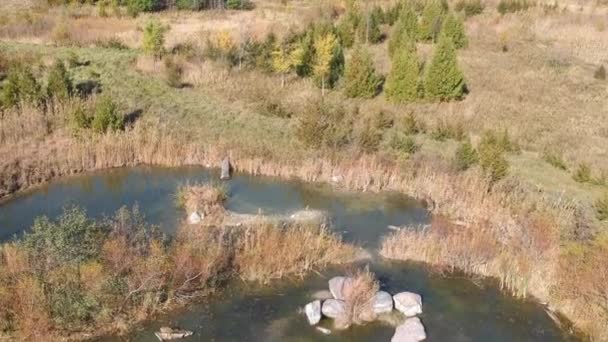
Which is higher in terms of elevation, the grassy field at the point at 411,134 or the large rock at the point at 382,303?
the grassy field at the point at 411,134

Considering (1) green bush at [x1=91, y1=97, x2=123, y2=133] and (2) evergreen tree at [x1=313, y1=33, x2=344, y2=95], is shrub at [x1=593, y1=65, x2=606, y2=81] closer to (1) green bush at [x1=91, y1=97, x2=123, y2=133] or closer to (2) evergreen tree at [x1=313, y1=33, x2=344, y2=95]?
(2) evergreen tree at [x1=313, y1=33, x2=344, y2=95]

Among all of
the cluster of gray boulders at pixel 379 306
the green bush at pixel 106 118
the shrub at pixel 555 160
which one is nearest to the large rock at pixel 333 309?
the cluster of gray boulders at pixel 379 306

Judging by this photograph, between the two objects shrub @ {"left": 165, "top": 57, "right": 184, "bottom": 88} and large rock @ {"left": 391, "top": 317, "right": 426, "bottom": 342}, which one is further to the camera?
shrub @ {"left": 165, "top": 57, "right": 184, "bottom": 88}

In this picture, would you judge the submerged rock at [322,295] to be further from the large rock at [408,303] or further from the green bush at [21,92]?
the green bush at [21,92]

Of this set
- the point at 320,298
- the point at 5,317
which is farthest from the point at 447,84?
the point at 5,317

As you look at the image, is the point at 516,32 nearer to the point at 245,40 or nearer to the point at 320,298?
the point at 245,40

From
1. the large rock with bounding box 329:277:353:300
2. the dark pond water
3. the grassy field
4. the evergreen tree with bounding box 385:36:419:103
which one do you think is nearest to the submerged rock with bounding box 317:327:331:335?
the dark pond water
